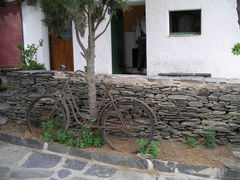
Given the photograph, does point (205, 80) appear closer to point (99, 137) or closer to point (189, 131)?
point (189, 131)

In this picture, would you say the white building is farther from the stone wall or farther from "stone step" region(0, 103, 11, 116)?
"stone step" region(0, 103, 11, 116)

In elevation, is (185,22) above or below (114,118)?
above

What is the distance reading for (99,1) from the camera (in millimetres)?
4949

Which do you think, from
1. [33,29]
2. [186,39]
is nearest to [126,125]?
[186,39]

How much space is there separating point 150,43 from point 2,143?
3817 mm

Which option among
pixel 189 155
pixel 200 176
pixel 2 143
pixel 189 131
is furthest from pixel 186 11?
pixel 2 143

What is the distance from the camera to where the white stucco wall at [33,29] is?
779 cm

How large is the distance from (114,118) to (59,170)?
138cm

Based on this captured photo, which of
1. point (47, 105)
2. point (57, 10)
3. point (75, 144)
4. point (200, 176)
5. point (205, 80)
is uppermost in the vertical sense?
point (57, 10)

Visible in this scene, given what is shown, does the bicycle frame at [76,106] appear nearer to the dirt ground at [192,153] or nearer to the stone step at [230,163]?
the dirt ground at [192,153]

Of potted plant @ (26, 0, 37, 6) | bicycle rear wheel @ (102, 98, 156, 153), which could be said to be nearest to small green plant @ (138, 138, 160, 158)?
bicycle rear wheel @ (102, 98, 156, 153)

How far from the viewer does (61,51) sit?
27.0ft

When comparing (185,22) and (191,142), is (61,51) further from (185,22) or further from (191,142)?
(191,142)

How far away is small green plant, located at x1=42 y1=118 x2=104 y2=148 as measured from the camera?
4910 millimetres
